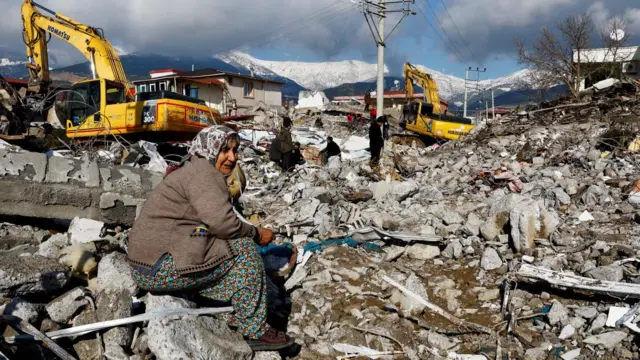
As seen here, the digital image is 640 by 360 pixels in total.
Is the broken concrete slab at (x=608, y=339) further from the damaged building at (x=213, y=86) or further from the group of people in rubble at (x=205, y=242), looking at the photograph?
the damaged building at (x=213, y=86)

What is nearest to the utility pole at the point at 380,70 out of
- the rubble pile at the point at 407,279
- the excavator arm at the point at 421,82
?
the excavator arm at the point at 421,82

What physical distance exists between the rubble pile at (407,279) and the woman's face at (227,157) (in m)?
0.83

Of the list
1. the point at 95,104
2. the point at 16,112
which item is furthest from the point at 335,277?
the point at 95,104

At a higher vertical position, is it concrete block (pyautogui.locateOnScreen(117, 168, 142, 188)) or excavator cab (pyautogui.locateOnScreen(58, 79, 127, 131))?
excavator cab (pyautogui.locateOnScreen(58, 79, 127, 131))

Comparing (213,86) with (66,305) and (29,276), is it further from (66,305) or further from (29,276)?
(66,305)

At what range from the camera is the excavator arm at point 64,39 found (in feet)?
37.8

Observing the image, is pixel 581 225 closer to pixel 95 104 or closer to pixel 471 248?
pixel 471 248

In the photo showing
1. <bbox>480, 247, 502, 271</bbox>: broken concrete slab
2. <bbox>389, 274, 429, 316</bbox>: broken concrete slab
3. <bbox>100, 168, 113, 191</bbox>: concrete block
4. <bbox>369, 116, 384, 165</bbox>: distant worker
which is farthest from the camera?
<bbox>369, 116, 384, 165</bbox>: distant worker

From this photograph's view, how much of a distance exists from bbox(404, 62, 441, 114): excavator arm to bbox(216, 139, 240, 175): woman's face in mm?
16415

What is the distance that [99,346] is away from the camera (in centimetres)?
260

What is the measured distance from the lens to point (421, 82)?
18.9m

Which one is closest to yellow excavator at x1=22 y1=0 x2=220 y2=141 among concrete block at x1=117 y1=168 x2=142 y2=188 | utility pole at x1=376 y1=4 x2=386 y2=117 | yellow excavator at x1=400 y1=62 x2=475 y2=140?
concrete block at x1=117 y1=168 x2=142 y2=188

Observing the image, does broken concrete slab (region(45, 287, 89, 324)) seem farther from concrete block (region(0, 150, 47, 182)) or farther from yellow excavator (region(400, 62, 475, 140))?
yellow excavator (region(400, 62, 475, 140))

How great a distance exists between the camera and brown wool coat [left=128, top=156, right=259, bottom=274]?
2514 mm
